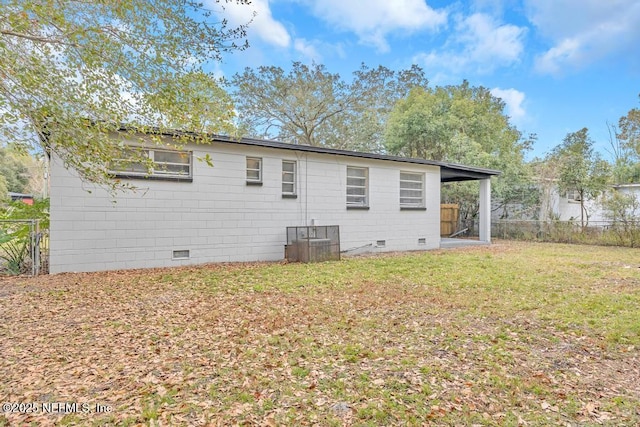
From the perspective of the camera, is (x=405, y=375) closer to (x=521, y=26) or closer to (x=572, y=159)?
(x=521, y=26)

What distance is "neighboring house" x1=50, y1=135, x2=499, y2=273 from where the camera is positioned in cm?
701

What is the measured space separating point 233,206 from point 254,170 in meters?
1.05

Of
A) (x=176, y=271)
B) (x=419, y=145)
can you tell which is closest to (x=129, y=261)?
(x=176, y=271)

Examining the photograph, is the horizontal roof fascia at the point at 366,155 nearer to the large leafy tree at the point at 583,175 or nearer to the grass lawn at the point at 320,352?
the grass lawn at the point at 320,352

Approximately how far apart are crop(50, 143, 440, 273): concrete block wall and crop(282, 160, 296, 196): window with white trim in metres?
0.17

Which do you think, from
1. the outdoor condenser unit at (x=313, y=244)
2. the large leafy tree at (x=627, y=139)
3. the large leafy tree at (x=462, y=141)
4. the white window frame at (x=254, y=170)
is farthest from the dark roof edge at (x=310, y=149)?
the large leafy tree at (x=627, y=139)

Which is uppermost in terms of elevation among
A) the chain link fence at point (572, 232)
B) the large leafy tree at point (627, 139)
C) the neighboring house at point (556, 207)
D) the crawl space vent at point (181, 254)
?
the large leafy tree at point (627, 139)

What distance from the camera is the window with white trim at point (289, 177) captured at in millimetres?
9320

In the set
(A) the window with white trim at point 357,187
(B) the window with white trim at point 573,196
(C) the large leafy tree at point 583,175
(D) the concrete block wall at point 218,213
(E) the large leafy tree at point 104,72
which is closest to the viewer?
(E) the large leafy tree at point 104,72

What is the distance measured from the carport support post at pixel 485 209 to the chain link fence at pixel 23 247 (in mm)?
12992

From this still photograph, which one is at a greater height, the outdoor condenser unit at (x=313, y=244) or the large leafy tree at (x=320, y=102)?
the large leafy tree at (x=320, y=102)

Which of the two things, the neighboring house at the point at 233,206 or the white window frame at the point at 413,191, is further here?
the white window frame at the point at 413,191

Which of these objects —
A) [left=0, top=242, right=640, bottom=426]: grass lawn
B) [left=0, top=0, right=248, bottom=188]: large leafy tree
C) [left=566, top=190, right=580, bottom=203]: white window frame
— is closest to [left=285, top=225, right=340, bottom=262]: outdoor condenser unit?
[left=0, top=242, right=640, bottom=426]: grass lawn

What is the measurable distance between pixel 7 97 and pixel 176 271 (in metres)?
3.97
